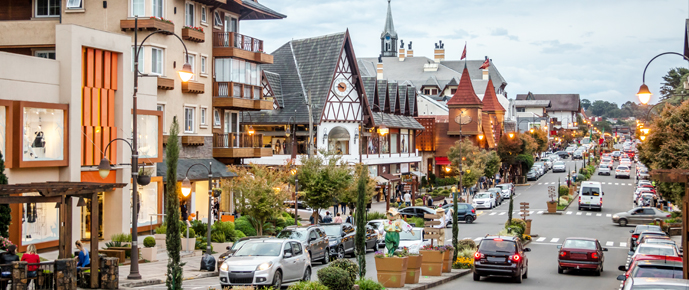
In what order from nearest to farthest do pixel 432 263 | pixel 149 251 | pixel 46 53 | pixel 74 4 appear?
pixel 432 263
pixel 149 251
pixel 46 53
pixel 74 4

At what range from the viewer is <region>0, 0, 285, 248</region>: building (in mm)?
25531

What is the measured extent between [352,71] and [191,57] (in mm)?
21275

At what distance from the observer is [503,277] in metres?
23.5

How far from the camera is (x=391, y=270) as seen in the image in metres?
18.8

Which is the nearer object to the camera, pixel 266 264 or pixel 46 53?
pixel 266 264

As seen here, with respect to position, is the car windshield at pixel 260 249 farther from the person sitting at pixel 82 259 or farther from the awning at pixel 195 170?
the awning at pixel 195 170

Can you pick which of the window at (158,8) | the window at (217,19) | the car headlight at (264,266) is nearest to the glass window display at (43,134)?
the window at (158,8)

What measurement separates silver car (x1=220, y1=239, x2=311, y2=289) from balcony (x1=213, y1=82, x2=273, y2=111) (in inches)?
839

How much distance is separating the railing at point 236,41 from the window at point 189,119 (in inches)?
172

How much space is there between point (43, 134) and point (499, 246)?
1673 cm

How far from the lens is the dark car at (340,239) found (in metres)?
28.2

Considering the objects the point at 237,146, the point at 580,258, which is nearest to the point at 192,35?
the point at 237,146

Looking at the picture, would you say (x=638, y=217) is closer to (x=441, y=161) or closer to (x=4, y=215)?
(x=441, y=161)

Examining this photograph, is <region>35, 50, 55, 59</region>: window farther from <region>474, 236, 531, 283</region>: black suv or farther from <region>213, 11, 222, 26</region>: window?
<region>474, 236, 531, 283</region>: black suv
